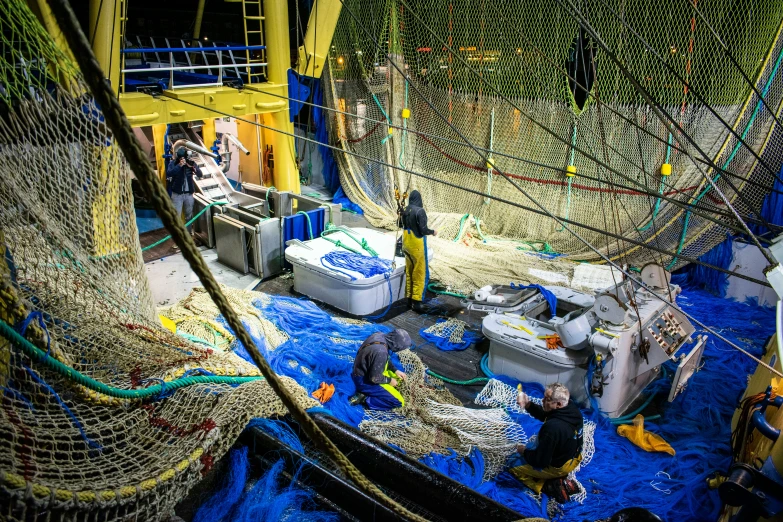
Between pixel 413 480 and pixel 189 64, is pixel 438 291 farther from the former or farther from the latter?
pixel 189 64

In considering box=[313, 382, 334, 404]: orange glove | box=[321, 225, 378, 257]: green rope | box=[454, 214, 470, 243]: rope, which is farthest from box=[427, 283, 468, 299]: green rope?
box=[313, 382, 334, 404]: orange glove

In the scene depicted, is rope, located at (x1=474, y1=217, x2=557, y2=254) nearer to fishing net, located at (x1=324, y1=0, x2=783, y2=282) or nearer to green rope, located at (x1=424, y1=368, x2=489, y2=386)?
fishing net, located at (x1=324, y1=0, x2=783, y2=282)

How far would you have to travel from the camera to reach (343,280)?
6.07 metres

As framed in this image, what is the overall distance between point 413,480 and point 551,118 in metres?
6.33

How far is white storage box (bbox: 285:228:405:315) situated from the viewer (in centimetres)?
614

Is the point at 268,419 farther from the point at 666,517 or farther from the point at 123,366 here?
the point at 666,517

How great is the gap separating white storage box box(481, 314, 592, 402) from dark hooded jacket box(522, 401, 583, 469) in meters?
0.95

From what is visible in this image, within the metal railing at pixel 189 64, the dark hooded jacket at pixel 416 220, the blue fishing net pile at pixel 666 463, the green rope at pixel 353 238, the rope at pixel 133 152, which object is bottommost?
the blue fishing net pile at pixel 666 463

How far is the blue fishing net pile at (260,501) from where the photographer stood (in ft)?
9.64

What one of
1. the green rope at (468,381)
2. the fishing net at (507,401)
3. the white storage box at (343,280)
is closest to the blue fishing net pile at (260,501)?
the fishing net at (507,401)

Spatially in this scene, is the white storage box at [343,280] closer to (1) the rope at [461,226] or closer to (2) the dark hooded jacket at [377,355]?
(2) the dark hooded jacket at [377,355]

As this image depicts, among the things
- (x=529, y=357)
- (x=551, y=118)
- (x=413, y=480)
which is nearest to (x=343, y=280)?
(x=529, y=357)

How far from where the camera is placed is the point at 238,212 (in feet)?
23.5

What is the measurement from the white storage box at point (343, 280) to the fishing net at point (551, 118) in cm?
89
